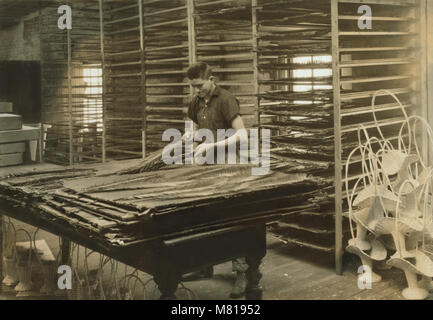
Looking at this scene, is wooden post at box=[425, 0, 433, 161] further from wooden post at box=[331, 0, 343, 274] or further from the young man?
the young man

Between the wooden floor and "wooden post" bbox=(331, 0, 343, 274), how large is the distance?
0.18m

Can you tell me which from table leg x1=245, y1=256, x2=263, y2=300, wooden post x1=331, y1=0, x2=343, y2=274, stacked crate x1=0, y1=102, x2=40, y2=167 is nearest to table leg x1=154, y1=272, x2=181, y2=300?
table leg x1=245, y1=256, x2=263, y2=300

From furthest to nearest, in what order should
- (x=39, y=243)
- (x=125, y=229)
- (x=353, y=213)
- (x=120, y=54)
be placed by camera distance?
1. (x=120, y=54)
2. (x=39, y=243)
3. (x=353, y=213)
4. (x=125, y=229)

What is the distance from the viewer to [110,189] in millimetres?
2992

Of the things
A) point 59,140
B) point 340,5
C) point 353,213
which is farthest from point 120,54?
point 353,213

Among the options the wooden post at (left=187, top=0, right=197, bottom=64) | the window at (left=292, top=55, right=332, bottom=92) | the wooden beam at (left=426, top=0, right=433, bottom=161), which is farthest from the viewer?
the wooden post at (left=187, top=0, right=197, bottom=64)

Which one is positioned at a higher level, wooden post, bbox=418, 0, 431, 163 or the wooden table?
wooden post, bbox=418, 0, 431, 163

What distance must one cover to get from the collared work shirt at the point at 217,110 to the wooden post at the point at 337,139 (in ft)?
2.46

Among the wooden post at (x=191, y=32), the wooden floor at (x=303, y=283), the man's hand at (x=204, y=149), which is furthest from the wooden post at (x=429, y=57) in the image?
the man's hand at (x=204, y=149)

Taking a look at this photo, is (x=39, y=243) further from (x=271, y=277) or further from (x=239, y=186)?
(x=239, y=186)

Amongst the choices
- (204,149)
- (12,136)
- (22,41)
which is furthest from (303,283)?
(22,41)

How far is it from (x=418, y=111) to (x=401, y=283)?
62.4 inches

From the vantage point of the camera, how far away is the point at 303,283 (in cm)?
425

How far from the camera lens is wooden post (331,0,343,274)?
4129 millimetres
